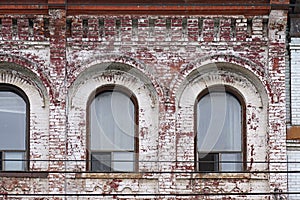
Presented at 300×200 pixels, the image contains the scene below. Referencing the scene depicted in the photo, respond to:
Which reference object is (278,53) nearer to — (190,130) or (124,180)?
(190,130)

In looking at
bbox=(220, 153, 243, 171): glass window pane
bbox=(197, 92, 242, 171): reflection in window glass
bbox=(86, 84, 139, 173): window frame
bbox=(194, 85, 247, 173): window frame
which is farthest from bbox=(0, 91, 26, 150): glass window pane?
bbox=(220, 153, 243, 171): glass window pane

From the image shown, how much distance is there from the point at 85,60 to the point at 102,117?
1307 millimetres

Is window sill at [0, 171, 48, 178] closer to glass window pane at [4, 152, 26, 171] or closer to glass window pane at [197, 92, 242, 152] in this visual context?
glass window pane at [4, 152, 26, 171]

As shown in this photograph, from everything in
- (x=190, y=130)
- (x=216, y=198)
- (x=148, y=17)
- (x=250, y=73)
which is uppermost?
(x=148, y=17)

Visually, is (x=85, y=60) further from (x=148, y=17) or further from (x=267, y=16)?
(x=267, y=16)

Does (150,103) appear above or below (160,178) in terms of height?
above

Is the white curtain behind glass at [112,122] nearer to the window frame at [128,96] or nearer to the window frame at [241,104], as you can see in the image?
the window frame at [128,96]

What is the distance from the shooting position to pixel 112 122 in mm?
19891

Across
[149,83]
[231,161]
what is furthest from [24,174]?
[231,161]

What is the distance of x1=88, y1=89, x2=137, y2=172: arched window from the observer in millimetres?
19688

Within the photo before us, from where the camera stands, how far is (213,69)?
19906mm

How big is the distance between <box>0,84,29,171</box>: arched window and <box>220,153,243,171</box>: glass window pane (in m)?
4.29

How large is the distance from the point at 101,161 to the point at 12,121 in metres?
2.15

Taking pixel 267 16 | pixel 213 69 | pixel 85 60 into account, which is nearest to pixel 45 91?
pixel 85 60
